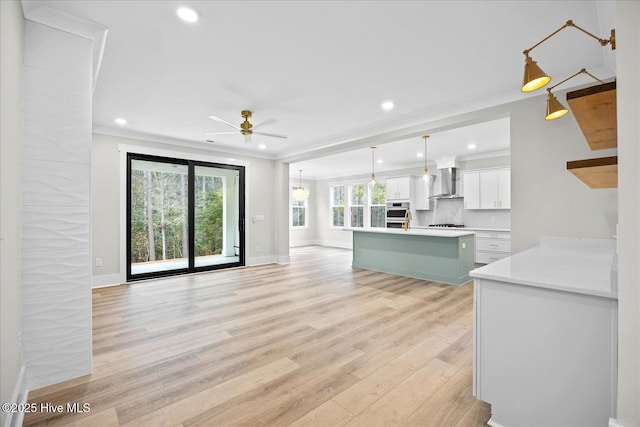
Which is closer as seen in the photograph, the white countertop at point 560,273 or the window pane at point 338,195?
the white countertop at point 560,273

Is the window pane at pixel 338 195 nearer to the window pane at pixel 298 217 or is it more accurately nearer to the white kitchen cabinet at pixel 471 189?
the window pane at pixel 298 217

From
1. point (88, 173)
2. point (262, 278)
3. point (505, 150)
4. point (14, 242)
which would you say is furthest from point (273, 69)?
point (505, 150)

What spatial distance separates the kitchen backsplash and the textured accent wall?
7374mm

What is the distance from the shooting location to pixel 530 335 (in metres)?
1.50

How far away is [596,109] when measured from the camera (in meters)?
1.29

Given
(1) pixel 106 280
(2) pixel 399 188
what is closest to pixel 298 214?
(2) pixel 399 188

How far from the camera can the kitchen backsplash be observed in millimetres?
6742

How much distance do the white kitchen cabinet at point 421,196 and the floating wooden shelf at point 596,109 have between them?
20.2 ft

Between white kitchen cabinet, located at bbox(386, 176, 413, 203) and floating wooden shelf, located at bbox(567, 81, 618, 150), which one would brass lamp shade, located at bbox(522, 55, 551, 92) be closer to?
floating wooden shelf, located at bbox(567, 81, 618, 150)

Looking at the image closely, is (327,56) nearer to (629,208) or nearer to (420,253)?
(629,208)

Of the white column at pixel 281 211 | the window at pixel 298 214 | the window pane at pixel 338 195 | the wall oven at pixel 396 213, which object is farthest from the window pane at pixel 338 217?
the white column at pixel 281 211

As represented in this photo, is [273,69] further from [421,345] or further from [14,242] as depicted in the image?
[421,345]

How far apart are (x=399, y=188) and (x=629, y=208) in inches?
281

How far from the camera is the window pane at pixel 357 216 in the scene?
32.9 ft
